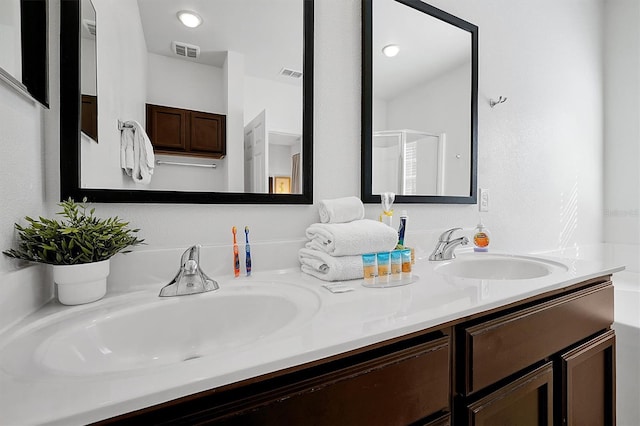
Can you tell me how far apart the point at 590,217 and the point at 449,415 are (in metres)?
2.13

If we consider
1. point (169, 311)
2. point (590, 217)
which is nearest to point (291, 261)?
point (169, 311)

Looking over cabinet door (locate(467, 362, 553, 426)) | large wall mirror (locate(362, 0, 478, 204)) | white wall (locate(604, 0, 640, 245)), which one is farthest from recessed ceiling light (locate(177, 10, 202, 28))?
white wall (locate(604, 0, 640, 245))

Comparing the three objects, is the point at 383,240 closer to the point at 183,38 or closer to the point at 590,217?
the point at 183,38

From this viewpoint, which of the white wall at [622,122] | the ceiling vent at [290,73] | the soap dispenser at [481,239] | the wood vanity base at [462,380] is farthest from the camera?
the white wall at [622,122]

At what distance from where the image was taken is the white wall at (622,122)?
2070 mm

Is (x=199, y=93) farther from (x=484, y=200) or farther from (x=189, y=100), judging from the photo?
(x=484, y=200)

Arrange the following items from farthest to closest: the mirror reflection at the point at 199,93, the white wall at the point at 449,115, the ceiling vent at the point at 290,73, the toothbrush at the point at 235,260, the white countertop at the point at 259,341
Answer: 1. the white wall at the point at 449,115
2. the ceiling vent at the point at 290,73
3. the toothbrush at the point at 235,260
4. the mirror reflection at the point at 199,93
5. the white countertop at the point at 259,341

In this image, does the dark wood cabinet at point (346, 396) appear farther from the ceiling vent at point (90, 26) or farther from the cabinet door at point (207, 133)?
the ceiling vent at point (90, 26)

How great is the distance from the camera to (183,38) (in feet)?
2.96

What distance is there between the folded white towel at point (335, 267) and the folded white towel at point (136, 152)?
1.72 ft

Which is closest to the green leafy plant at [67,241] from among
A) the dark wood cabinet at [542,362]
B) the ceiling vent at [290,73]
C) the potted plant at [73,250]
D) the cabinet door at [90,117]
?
the potted plant at [73,250]

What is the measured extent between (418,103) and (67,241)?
4.14 feet

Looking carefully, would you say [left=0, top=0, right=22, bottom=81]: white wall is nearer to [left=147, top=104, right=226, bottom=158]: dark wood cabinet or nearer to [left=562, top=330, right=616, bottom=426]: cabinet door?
[left=147, top=104, right=226, bottom=158]: dark wood cabinet

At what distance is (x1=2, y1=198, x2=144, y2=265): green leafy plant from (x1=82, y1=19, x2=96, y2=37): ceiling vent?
1.53 feet
